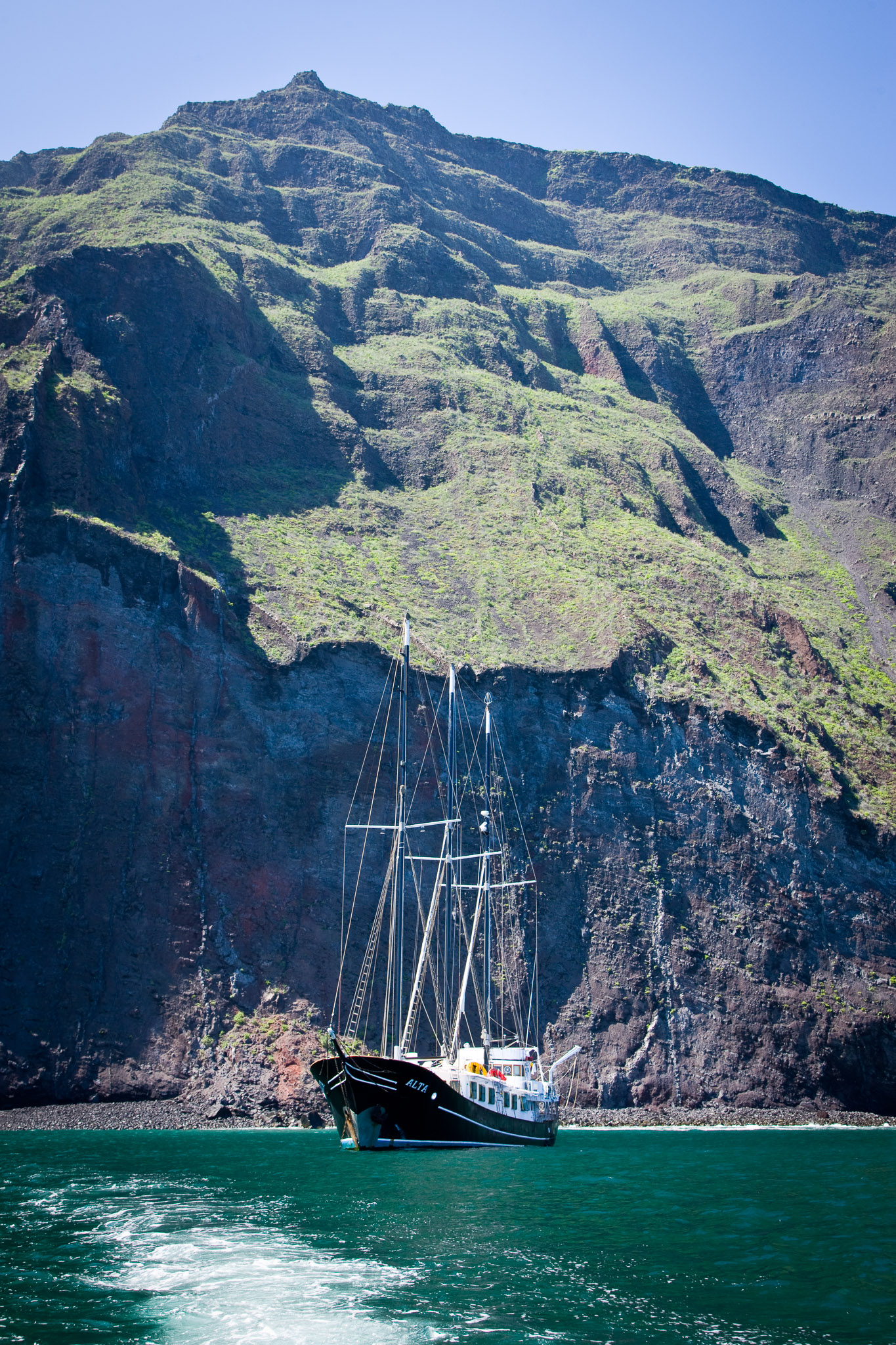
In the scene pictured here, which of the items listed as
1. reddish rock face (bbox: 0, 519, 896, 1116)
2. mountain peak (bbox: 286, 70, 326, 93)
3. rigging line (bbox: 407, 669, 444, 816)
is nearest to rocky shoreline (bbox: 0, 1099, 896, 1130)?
reddish rock face (bbox: 0, 519, 896, 1116)

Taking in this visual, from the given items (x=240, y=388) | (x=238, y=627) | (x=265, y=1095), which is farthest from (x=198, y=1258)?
(x=240, y=388)

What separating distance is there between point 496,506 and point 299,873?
30.6 meters

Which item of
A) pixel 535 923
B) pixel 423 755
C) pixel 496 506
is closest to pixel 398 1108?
pixel 535 923

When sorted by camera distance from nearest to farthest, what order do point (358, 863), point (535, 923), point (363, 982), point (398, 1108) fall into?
point (398, 1108), point (363, 982), point (358, 863), point (535, 923)

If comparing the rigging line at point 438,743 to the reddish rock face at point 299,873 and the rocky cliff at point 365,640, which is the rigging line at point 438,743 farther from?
the reddish rock face at point 299,873

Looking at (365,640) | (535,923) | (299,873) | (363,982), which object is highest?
(365,640)

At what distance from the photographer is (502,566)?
66.8 meters

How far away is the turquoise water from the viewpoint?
1688cm

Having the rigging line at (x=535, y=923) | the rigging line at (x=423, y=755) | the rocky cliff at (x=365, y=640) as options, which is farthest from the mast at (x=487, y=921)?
the rocky cliff at (x=365, y=640)

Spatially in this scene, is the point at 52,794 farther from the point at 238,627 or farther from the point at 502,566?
the point at 502,566

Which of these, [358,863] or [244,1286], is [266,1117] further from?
[244,1286]

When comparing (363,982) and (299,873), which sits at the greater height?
(299,873)

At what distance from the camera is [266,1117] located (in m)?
44.5

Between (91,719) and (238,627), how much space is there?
8.70 metres
